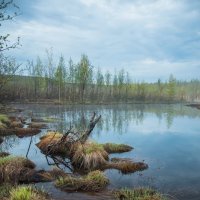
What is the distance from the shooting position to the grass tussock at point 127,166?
20.5 meters

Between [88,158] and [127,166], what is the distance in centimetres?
242

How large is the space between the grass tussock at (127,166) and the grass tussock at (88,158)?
60 cm

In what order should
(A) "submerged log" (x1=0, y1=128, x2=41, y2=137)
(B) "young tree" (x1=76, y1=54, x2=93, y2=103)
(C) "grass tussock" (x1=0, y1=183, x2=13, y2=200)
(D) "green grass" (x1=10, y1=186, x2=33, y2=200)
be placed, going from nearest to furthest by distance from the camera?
(D) "green grass" (x1=10, y1=186, x2=33, y2=200) → (C) "grass tussock" (x1=0, y1=183, x2=13, y2=200) → (A) "submerged log" (x1=0, y1=128, x2=41, y2=137) → (B) "young tree" (x1=76, y1=54, x2=93, y2=103)

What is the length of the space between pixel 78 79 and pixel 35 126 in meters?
86.0

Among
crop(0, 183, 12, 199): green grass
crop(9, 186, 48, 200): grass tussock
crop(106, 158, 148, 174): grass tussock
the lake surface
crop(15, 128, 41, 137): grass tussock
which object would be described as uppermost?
crop(9, 186, 48, 200): grass tussock

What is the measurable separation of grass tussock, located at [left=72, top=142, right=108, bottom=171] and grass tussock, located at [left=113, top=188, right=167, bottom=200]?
581 cm

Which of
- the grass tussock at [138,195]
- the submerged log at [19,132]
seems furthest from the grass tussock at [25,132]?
the grass tussock at [138,195]

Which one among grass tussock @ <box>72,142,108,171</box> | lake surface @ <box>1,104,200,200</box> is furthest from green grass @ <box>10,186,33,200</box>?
grass tussock @ <box>72,142,108,171</box>

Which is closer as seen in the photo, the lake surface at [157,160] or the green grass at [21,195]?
the green grass at [21,195]

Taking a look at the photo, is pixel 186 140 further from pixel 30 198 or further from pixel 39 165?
pixel 30 198

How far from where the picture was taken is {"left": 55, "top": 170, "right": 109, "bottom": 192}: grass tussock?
1524 centimetres

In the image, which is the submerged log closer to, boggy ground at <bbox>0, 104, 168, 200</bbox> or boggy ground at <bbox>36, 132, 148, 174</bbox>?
boggy ground at <bbox>0, 104, 168, 200</bbox>

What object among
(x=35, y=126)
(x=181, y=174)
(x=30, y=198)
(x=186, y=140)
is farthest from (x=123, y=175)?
(x=35, y=126)

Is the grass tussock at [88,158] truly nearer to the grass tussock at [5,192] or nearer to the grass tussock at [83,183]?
the grass tussock at [83,183]
